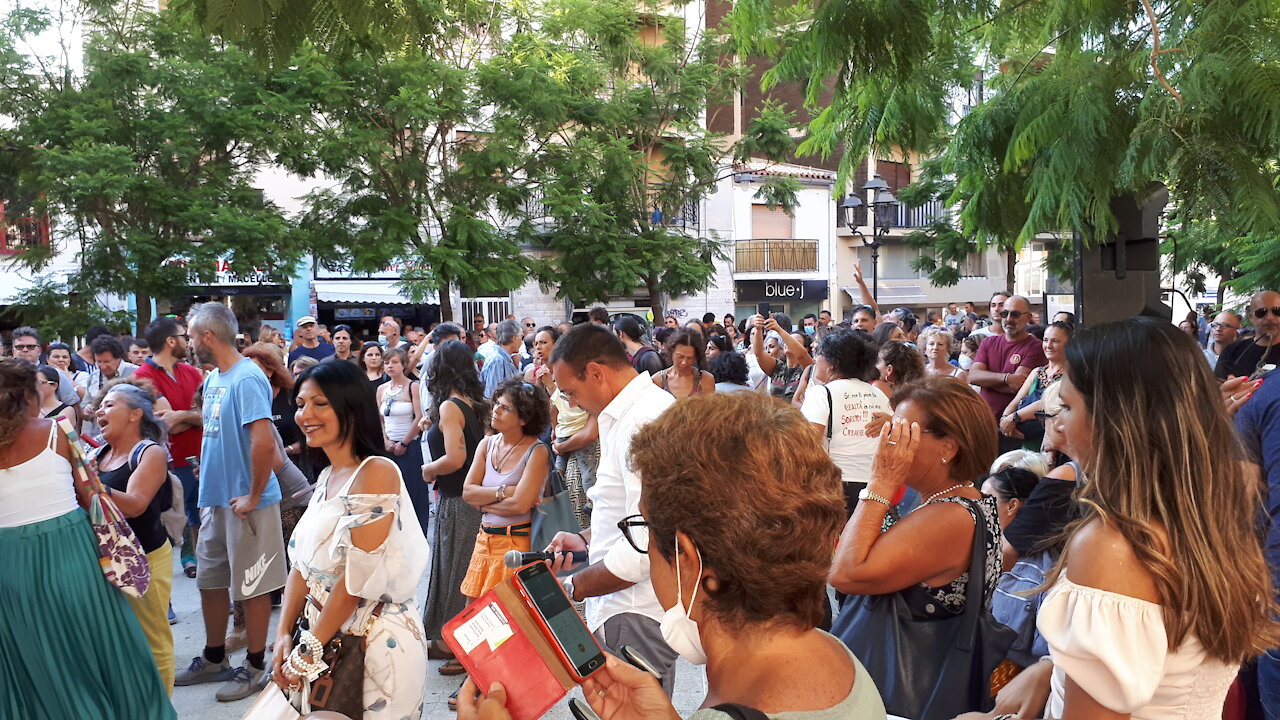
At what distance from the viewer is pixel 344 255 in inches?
780

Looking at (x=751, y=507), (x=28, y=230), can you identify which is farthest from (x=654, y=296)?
(x=751, y=507)

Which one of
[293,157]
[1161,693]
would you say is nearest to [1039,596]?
[1161,693]

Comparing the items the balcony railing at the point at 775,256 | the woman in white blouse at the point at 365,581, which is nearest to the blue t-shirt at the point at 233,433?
the woman in white blouse at the point at 365,581

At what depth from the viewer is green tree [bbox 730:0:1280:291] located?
3.86 meters

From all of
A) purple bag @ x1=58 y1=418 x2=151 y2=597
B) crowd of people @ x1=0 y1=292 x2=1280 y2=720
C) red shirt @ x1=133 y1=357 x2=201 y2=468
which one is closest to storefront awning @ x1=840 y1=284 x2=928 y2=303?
crowd of people @ x1=0 y1=292 x2=1280 y2=720

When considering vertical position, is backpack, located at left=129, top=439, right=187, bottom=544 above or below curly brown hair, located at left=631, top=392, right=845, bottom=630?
below

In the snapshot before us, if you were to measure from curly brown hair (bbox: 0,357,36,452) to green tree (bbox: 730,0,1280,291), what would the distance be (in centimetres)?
328

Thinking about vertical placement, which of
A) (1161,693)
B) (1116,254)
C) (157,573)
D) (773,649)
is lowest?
(157,573)

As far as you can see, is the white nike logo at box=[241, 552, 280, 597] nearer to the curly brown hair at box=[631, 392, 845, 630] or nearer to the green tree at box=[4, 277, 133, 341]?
the curly brown hair at box=[631, 392, 845, 630]

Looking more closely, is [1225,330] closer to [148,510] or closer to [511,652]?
[148,510]

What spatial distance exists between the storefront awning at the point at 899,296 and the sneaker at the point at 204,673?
32.7 meters

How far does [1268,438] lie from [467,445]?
4.26 metres

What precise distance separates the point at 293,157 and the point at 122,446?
47.2 ft

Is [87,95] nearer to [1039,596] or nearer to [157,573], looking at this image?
[157,573]
